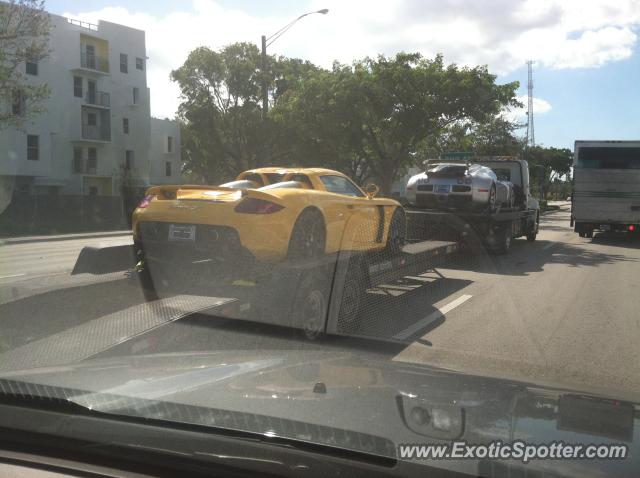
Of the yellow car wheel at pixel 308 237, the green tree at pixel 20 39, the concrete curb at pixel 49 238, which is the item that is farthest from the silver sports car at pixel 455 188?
the green tree at pixel 20 39

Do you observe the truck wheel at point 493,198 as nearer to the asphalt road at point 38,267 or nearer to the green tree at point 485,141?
the asphalt road at point 38,267

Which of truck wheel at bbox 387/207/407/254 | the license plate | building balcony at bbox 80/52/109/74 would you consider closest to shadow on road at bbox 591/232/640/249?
truck wheel at bbox 387/207/407/254

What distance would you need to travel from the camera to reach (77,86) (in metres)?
42.1

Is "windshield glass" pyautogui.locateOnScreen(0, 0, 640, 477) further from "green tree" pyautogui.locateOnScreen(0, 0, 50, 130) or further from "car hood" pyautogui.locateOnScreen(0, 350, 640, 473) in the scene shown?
"green tree" pyautogui.locateOnScreen(0, 0, 50, 130)

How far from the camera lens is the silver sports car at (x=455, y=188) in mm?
14281

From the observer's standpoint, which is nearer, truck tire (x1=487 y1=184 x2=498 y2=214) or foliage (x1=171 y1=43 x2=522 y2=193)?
truck tire (x1=487 y1=184 x2=498 y2=214)

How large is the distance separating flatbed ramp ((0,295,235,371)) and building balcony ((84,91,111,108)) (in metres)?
41.4

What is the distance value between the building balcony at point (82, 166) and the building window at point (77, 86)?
14.7 feet

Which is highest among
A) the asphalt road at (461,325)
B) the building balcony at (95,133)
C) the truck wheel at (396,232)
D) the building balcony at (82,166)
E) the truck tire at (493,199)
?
the building balcony at (95,133)

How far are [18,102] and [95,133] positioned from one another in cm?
1127

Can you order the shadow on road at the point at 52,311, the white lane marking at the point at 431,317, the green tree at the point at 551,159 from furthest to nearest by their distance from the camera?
the green tree at the point at 551,159, the white lane marking at the point at 431,317, the shadow on road at the point at 52,311

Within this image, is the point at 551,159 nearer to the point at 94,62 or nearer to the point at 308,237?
the point at 94,62

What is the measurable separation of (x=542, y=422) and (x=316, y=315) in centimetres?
400

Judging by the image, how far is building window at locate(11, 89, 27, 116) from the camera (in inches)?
1134
